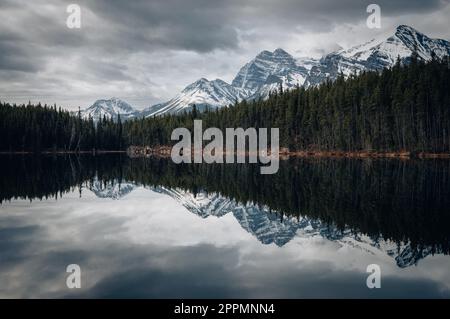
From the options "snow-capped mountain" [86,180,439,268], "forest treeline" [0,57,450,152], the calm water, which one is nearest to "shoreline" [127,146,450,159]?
"forest treeline" [0,57,450,152]

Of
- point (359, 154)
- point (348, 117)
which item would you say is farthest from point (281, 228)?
point (348, 117)

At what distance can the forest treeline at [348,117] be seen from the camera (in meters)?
99.6

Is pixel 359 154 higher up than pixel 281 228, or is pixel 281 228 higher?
pixel 359 154

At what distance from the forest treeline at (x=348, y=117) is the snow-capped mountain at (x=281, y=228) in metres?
78.8

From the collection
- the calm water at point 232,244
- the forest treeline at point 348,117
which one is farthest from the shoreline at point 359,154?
the calm water at point 232,244

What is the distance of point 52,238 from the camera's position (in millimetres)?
20250

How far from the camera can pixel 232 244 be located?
63.9 ft

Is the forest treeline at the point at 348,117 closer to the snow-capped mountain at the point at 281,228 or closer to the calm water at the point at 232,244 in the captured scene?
the calm water at the point at 232,244

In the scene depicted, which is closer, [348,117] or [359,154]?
[359,154]

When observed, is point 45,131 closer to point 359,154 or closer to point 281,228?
point 359,154

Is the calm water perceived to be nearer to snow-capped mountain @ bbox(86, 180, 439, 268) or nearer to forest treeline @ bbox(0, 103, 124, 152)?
snow-capped mountain @ bbox(86, 180, 439, 268)

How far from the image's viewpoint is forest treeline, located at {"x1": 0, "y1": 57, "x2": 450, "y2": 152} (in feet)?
327

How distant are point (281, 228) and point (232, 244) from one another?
371cm

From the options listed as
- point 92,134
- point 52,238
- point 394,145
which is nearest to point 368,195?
point 52,238
